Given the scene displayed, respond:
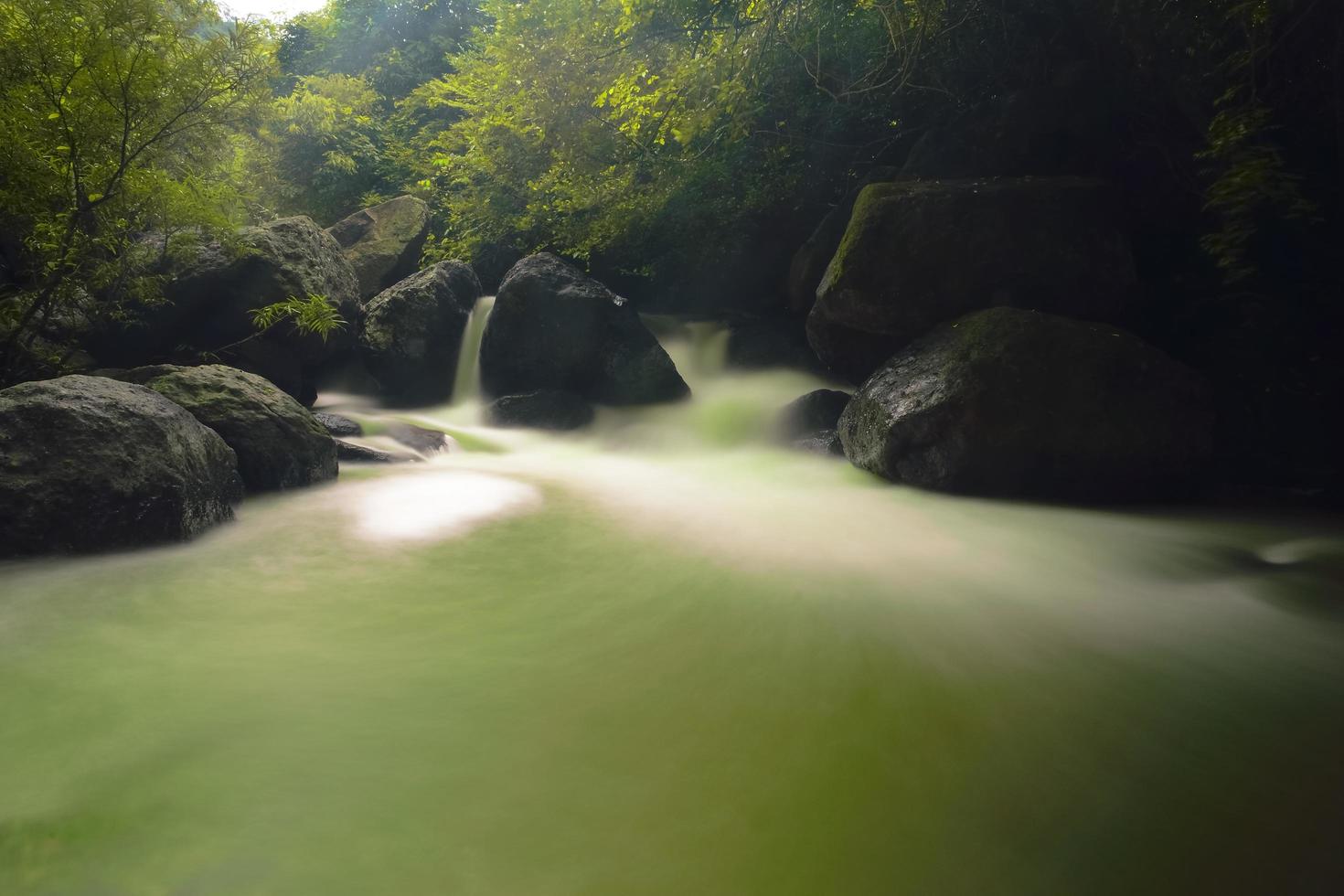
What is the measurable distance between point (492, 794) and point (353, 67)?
87.9 feet

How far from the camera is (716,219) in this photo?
11.1 meters

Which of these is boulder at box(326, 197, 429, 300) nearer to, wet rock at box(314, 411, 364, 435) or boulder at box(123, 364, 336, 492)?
wet rock at box(314, 411, 364, 435)

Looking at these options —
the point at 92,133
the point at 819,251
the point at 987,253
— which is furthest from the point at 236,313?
the point at 987,253

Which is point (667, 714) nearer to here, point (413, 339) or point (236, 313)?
point (236, 313)

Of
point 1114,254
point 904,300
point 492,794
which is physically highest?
point 1114,254

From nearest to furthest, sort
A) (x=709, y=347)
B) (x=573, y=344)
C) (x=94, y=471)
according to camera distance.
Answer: (x=94, y=471), (x=573, y=344), (x=709, y=347)

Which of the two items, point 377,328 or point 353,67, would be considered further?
point 353,67

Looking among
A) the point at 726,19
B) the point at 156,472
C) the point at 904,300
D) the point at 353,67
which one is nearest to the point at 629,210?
the point at 726,19

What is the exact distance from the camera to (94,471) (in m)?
3.91

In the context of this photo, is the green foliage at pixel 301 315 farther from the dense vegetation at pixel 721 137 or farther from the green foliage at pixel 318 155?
the green foliage at pixel 318 155

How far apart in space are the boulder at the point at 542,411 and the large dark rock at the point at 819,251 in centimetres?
340

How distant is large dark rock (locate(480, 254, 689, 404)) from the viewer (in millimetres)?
9344

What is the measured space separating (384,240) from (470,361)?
372cm

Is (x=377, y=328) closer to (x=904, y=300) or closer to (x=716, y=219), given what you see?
(x=716, y=219)
